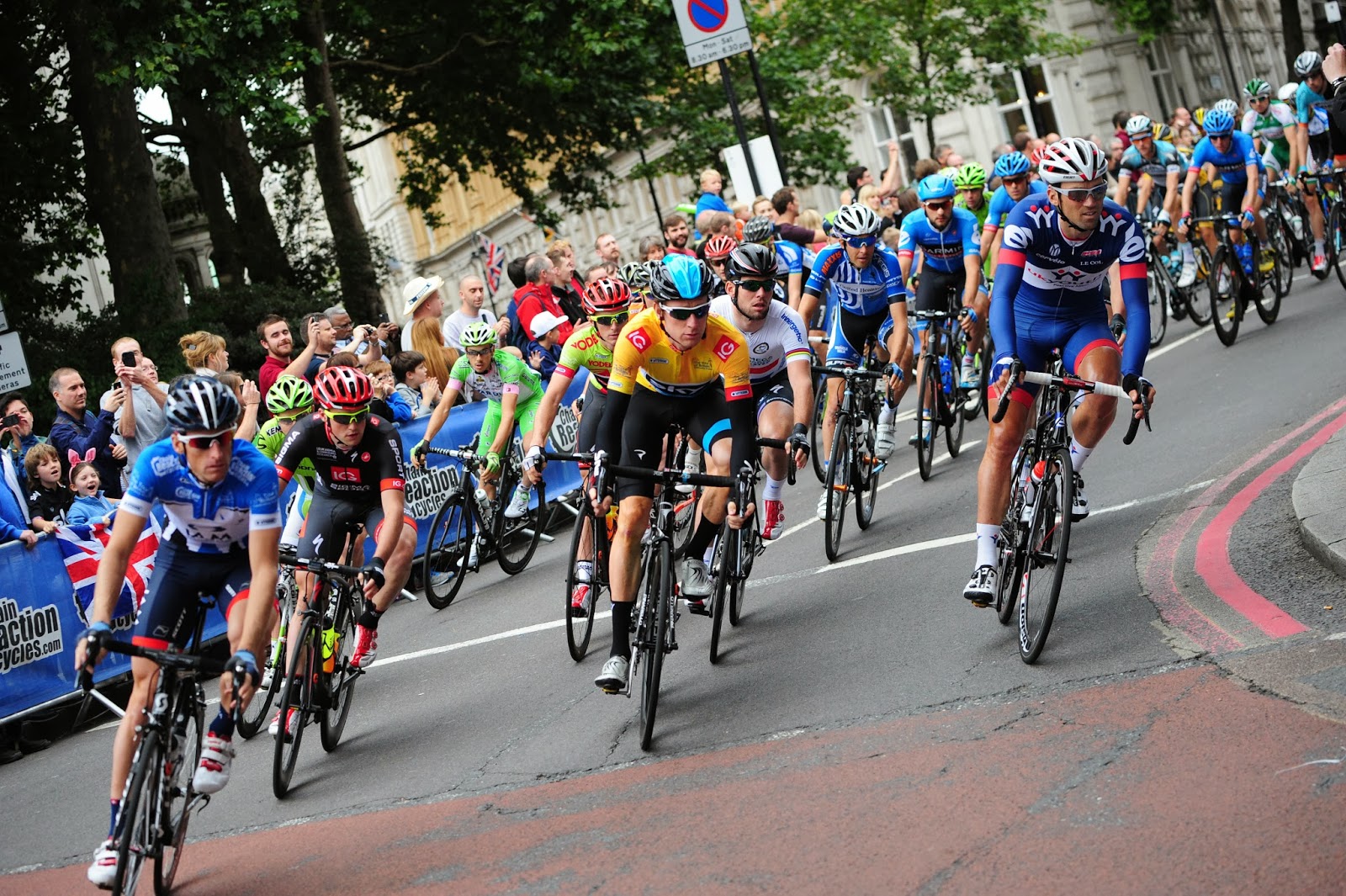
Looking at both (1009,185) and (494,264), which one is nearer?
(1009,185)

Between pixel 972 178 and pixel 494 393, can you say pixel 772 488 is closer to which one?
pixel 494 393

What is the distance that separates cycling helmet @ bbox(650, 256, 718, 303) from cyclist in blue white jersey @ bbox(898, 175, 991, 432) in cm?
548

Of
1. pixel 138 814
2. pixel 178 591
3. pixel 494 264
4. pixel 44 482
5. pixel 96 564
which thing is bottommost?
pixel 138 814

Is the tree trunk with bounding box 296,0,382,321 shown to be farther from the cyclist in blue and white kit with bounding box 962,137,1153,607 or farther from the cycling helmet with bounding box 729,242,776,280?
the cyclist in blue and white kit with bounding box 962,137,1153,607

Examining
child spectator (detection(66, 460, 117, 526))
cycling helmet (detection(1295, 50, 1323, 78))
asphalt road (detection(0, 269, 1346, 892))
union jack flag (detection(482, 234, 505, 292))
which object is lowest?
asphalt road (detection(0, 269, 1346, 892))

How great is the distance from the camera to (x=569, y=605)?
9312mm

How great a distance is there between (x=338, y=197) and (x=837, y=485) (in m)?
19.0

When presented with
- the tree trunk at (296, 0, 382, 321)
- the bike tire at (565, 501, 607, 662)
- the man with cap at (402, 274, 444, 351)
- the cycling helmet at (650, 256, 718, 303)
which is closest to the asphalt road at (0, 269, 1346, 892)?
the bike tire at (565, 501, 607, 662)

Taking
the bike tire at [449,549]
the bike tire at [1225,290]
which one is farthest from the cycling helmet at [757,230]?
the bike tire at [1225,290]

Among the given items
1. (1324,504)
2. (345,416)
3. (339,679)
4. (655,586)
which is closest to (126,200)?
(345,416)

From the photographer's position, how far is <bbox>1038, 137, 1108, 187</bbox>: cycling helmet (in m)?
7.43

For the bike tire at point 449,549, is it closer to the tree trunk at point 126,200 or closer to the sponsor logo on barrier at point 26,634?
the sponsor logo on barrier at point 26,634

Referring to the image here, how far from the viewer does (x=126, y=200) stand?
2188cm

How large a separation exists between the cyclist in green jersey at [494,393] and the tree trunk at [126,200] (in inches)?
354
